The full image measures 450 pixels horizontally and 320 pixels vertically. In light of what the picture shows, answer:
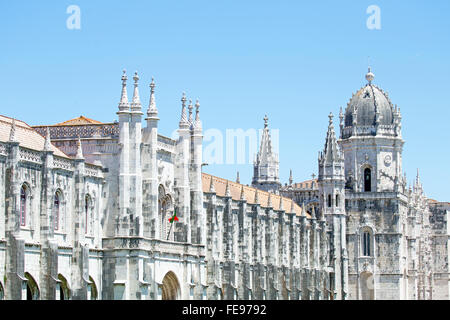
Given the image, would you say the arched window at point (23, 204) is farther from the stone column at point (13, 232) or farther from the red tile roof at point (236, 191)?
the red tile roof at point (236, 191)

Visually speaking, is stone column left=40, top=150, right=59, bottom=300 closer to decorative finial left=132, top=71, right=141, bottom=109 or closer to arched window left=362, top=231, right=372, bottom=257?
decorative finial left=132, top=71, right=141, bottom=109

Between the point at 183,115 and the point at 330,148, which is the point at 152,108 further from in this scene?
the point at 330,148

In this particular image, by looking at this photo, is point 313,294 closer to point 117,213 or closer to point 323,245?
point 323,245

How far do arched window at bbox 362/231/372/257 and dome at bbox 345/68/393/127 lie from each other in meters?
12.6

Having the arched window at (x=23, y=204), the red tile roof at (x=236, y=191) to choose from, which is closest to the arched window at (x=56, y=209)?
the arched window at (x=23, y=204)

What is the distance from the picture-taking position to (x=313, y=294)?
336 feet

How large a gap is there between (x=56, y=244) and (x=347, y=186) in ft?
212

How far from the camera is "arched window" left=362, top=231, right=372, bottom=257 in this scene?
116m

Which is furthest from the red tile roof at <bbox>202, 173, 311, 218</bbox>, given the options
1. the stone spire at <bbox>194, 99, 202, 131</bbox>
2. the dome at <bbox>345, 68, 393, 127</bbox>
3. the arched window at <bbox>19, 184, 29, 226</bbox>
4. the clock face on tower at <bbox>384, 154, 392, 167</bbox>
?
the arched window at <bbox>19, 184, 29, 226</bbox>

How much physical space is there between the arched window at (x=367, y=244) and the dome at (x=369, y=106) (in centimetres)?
1262

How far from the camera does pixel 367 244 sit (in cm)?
11581

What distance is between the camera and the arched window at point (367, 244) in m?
116

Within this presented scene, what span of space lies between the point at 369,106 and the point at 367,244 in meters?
15.8
